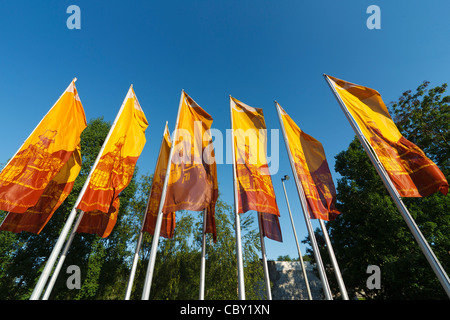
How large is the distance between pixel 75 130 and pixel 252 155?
25.1ft

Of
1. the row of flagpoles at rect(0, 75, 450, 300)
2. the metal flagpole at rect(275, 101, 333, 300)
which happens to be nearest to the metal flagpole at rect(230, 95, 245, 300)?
the row of flagpoles at rect(0, 75, 450, 300)

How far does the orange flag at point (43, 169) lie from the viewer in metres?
6.91

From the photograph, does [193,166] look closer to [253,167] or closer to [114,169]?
[253,167]

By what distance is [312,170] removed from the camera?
9.91 metres

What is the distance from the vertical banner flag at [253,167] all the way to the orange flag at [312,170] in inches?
49.0

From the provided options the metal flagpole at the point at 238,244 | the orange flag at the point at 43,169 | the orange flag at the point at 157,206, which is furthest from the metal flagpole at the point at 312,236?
the orange flag at the point at 43,169

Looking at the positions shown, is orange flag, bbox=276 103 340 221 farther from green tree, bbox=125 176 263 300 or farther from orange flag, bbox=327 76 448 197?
green tree, bbox=125 176 263 300

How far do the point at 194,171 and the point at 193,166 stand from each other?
9.8 inches

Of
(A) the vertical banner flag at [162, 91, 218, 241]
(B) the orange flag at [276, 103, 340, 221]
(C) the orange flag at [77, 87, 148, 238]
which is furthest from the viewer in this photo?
(B) the orange flag at [276, 103, 340, 221]

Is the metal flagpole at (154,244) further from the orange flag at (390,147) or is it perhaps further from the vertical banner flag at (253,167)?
the orange flag at (390,147)

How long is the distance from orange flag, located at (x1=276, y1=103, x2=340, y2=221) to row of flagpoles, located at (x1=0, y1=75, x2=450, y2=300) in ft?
0.16

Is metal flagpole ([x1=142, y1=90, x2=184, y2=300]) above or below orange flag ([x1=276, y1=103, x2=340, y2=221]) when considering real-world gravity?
below

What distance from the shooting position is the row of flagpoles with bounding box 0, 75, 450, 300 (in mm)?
7137

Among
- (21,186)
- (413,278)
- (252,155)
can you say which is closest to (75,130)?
(21,186)
